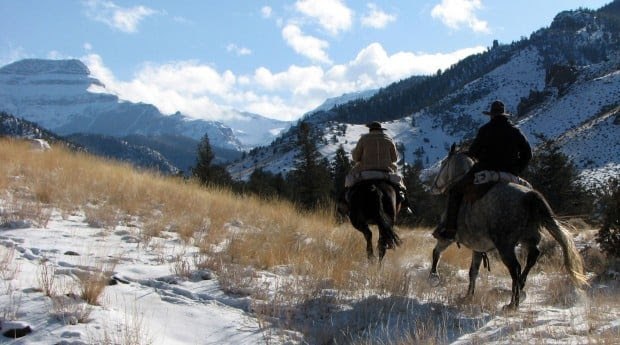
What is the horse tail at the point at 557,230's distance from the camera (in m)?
6.12

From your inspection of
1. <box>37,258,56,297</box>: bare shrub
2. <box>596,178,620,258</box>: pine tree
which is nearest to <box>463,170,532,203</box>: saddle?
<box>37,258,56,297</box>: bare shrub

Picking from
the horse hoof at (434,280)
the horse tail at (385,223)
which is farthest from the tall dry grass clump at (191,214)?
the horse hoof at (434,280)

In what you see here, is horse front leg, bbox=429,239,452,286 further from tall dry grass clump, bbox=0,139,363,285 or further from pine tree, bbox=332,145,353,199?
pine tree, bbox=332,145,353,199

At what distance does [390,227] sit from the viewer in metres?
7.73

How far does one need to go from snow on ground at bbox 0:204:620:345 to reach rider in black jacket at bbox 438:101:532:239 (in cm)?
110

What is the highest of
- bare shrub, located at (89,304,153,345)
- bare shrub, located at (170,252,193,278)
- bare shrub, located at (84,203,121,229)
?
bare shrub, located at (84,203,121,229)

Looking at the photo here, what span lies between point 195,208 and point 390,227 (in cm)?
477

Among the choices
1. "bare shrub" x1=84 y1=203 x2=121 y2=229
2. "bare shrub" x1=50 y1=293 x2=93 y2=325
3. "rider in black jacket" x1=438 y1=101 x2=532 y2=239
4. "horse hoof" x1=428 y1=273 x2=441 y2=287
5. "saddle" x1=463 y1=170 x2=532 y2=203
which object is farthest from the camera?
"bare shrub" x1=84 y1=203 x2=121 y2=229

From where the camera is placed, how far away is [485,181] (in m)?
6.65

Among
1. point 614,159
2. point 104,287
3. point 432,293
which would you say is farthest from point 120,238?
point 614,159

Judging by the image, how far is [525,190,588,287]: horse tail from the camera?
6117 millimetres

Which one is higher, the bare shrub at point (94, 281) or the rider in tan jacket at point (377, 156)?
the rider in tan jacket at point (377, 156)

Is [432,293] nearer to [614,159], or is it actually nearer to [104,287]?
[104,287]

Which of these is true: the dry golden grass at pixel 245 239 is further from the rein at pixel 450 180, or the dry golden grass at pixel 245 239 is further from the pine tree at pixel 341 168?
the pine tree at pixel 341 168
